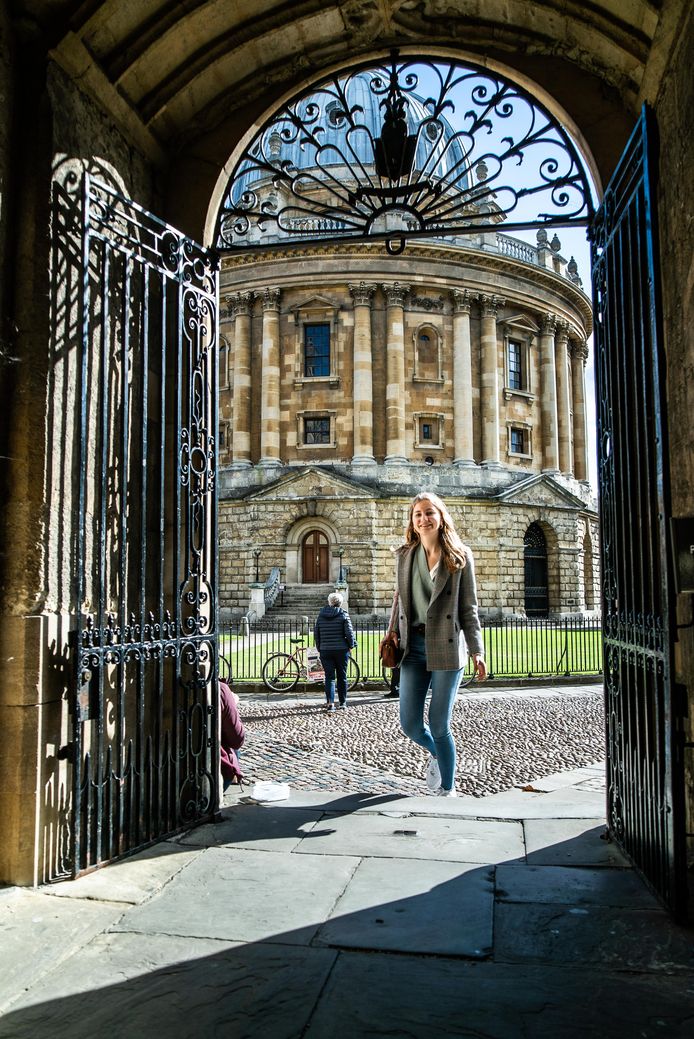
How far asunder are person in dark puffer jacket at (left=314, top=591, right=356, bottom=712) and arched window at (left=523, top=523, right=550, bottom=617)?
2425 cm

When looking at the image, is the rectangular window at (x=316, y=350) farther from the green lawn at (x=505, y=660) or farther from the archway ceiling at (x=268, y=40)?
the archway ceiling at (x=268, y=40)

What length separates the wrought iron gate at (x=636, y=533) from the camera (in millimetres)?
3268

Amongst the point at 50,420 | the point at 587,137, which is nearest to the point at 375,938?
the point at 50,420

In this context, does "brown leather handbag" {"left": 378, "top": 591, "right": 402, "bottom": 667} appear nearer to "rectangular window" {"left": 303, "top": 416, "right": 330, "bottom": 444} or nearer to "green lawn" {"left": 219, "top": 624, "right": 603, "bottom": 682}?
"green lawn" {"left": 219, "top": 624, "right": 603, "bottom": 682}

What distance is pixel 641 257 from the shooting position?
382 cm

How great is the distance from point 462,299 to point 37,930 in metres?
33.9

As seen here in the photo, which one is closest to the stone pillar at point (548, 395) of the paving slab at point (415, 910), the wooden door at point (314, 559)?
the wooden door at point (314, 559)

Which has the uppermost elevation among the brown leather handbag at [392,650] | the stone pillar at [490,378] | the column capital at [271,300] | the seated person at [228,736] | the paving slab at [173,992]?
the column capital at [271,300]

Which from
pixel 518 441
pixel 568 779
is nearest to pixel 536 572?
pixel 518 441

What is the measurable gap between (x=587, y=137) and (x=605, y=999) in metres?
4.45

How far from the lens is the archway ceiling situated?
161 inches

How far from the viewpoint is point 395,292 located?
33750 millimetres

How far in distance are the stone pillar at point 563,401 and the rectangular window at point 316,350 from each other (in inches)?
456

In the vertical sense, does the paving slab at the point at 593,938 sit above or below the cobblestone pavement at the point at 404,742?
above
